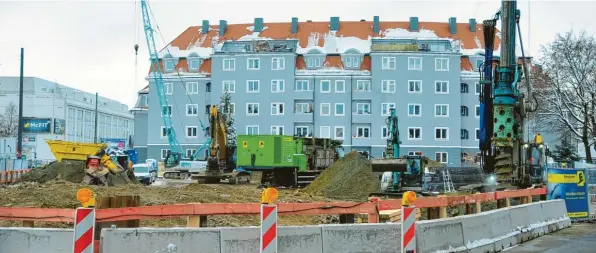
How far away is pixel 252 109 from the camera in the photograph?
79750mm

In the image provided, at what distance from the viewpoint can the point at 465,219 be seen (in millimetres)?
13500

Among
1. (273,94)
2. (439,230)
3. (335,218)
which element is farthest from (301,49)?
(439,230)

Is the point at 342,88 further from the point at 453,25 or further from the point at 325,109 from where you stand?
the point at 453,25

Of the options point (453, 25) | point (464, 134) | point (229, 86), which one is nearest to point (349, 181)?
point (464, 134)

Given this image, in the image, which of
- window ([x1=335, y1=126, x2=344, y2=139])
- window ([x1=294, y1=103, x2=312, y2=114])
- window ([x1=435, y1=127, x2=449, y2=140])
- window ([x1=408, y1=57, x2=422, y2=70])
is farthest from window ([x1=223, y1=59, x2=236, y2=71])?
window ([x1=435, y1=127, x2=449, y2=140])

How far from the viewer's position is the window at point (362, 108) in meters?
78.0

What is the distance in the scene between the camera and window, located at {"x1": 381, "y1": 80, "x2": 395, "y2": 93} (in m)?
77.7

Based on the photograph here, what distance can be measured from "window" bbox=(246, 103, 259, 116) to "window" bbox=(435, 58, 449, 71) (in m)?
19.8

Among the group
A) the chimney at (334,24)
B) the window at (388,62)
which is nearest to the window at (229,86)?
the chimney at (334,24)

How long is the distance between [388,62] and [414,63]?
9.03ft

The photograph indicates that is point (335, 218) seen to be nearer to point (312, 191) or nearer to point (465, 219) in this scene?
point (465, 219)

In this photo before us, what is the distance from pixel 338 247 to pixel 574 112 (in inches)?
1951

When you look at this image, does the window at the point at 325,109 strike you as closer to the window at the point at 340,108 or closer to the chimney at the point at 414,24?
the window at the point at 340,108

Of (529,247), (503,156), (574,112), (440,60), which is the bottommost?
(529,247)
